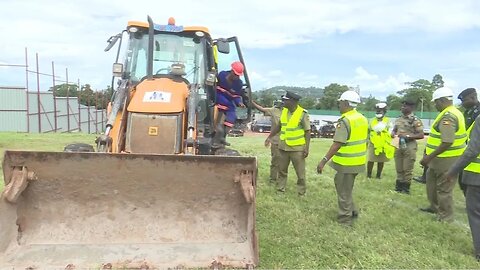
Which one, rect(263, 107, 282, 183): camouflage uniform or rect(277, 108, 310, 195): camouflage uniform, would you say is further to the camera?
rect(263, 107, 282, 183): camouflage uniform

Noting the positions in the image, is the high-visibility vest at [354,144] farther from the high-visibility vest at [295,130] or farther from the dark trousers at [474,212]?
the high-visibility vest at [295,130]

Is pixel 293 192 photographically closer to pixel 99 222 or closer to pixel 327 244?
pixel 327 244

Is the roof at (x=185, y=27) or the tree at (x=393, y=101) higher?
the roof at (x=185, y=27)

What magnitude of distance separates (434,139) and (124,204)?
4.27m

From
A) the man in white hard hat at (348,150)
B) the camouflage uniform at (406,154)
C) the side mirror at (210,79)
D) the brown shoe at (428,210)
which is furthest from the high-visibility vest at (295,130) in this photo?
the camouflage uniform at (406,154)

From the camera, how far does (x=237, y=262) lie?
419 centimetres

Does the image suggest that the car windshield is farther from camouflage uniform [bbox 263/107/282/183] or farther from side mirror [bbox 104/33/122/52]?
camouflage uniform [bbox 263/107/282/183]

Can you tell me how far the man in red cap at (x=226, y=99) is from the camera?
716 cm

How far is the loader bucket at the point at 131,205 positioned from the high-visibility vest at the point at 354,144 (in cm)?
196

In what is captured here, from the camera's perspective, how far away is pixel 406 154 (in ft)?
29.3

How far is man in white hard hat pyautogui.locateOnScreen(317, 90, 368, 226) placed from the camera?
6.09 m

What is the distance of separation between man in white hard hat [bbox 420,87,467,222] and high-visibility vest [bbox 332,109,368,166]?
104cm

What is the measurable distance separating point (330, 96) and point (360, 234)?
67.9 meters

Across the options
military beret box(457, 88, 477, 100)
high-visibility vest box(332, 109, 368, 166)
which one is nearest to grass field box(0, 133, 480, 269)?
high-visibility vest box(332, 109, 368, 166)
